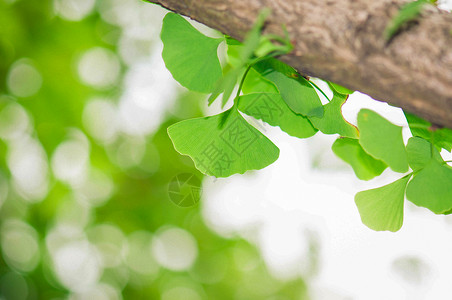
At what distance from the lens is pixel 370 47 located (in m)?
0.26

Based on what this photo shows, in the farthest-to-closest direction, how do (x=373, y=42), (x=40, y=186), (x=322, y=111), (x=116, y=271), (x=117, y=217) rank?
(x=116, y=271)
(x=117, y=217)
(x=40, y=186)
(x=322, y=111)
(x=373, y=42)

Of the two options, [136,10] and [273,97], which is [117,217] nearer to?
[136,10]

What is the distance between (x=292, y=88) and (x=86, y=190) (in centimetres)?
221

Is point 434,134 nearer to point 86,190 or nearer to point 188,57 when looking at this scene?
point 188,57

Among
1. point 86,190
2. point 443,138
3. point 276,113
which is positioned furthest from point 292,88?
point 86,190

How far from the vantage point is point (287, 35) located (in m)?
0.28

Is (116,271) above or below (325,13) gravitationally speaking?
below

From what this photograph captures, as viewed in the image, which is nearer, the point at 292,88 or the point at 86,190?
the point at 292,88

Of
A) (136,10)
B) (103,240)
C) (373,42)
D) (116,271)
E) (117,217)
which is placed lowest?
(116,271)

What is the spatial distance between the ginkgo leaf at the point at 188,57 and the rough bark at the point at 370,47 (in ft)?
0.29

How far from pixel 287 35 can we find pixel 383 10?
0.23ft

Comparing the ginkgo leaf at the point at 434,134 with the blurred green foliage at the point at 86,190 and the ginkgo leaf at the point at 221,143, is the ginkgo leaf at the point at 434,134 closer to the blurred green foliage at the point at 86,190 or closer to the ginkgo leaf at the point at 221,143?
the ginkgo leaf at the point at 221,143

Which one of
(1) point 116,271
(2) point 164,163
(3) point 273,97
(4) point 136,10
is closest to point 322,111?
(3) point 273,97

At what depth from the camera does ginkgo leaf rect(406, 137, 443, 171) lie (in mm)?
354
